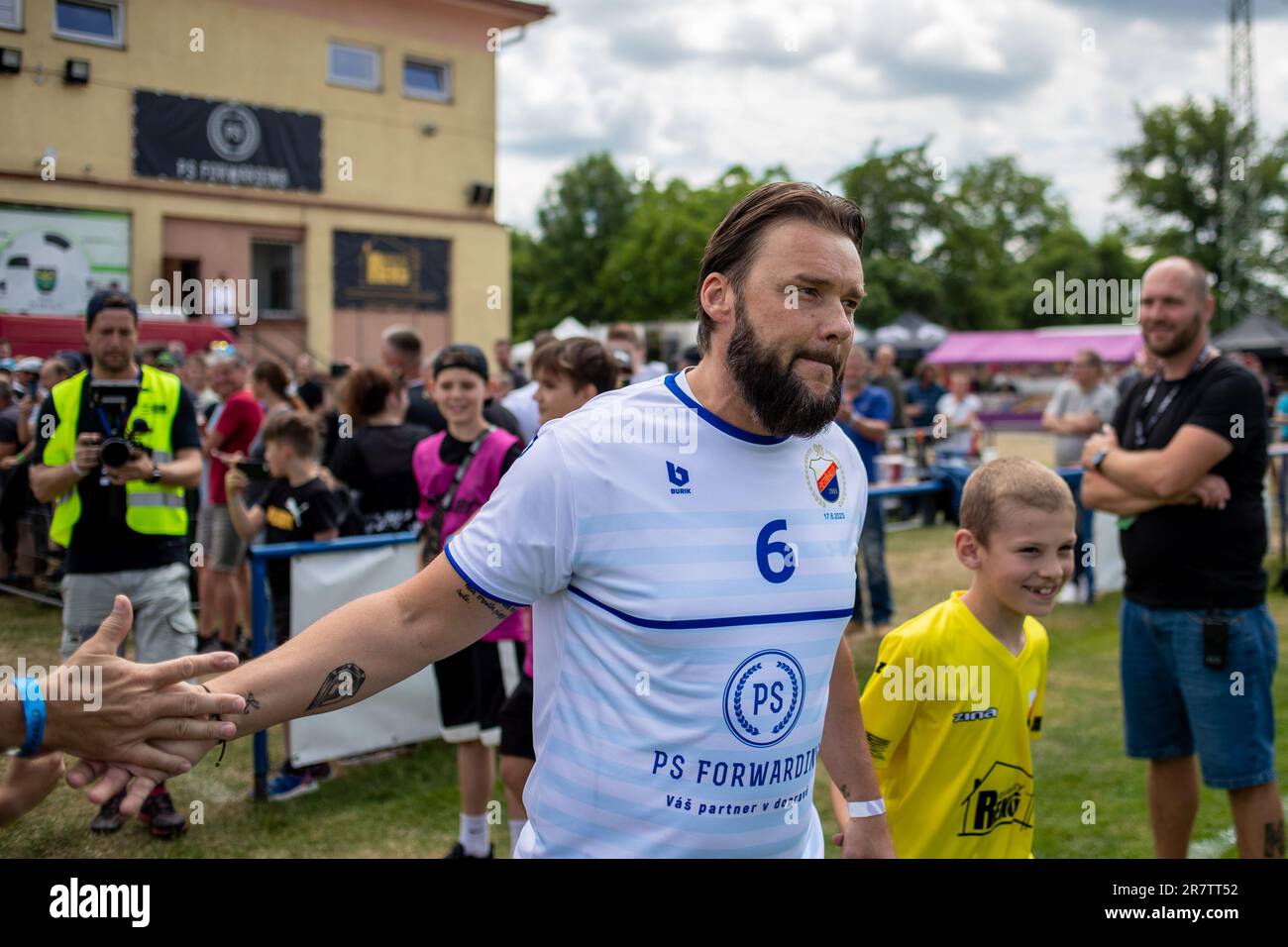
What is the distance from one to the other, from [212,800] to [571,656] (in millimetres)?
3753

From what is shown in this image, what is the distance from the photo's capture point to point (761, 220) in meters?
2.13

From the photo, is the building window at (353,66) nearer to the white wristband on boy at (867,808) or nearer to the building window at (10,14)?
the building window at (10,14)

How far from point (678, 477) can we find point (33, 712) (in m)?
1.20

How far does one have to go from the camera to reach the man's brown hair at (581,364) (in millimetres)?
4496

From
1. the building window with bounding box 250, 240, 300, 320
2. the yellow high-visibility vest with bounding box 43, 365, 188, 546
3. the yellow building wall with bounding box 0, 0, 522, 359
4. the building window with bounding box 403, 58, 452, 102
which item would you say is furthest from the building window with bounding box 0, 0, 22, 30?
the yellow high-visibility vest with bounding box 43, 365, 188, 546

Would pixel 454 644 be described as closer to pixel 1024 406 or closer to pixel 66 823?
pixel 66 823

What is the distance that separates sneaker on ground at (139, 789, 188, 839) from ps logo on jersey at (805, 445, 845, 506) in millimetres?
3471

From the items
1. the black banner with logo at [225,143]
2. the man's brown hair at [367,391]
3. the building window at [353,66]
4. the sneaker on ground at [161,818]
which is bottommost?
the sneaker on ground at [161,818]

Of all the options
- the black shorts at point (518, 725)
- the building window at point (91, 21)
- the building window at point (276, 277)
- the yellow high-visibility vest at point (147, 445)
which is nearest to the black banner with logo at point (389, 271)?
the building window at point (276, 277)

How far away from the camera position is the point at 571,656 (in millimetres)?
2062

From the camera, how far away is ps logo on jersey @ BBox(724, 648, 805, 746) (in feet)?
6.57

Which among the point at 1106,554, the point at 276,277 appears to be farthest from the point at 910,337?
the point at 1106,554

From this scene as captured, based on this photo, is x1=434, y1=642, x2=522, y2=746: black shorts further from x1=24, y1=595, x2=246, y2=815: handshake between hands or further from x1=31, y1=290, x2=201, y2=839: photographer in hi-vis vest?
x1=24, y1=595, x2=246, y2=815: handshake between hands

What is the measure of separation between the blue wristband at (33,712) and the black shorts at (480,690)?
2719 mm
